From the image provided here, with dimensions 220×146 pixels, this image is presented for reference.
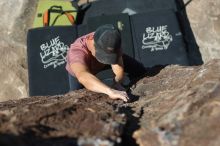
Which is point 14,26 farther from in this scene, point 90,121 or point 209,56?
point 90,121

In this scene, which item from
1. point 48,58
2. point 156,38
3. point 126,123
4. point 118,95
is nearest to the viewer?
point 126,123

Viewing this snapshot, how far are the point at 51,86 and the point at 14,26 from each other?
132cm

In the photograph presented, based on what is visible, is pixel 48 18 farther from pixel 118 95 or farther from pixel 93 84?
pixel 118 95

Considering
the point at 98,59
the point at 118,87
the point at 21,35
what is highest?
the point at 21,35

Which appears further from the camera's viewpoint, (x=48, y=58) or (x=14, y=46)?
(x=14, y=46)

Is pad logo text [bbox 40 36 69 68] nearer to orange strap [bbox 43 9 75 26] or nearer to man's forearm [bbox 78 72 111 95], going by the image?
orange strap [bbox 43 9 75 26]

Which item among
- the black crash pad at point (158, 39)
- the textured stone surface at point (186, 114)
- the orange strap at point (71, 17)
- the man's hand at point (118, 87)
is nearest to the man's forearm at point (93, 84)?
the man's hand at point (118, 87)

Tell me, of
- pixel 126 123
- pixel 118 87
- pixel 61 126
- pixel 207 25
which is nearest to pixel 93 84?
pixel 118 87

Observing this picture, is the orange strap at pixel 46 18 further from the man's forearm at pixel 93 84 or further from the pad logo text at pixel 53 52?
the man's forearm at pixel 93 84

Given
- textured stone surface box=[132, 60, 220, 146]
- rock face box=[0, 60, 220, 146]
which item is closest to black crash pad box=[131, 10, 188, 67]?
textured stone surface box=[132, 60, 220, 146]

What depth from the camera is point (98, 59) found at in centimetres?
461

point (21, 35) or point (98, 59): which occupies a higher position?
point (21, 35)

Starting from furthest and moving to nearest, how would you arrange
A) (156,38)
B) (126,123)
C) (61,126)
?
(156,38) → (126,123) → (61,126)

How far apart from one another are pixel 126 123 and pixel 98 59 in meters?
1.64
